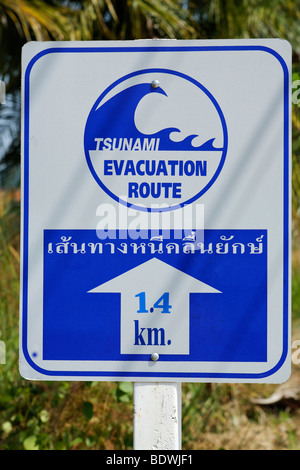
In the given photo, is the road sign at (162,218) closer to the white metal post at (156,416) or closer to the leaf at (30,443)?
the white metal post at (156,416)

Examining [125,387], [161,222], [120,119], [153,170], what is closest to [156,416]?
[161,222]

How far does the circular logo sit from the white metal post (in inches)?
18.8

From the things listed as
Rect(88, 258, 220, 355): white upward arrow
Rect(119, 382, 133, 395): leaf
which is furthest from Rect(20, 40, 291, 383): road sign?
Rect(119, 382, 133, 395): leaf

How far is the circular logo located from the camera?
1.65 metres

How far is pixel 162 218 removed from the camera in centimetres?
164

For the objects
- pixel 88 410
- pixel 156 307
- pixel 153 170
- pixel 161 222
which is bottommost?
pixel 88 410

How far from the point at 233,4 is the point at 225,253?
375 cm

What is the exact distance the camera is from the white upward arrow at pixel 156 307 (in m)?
1.63

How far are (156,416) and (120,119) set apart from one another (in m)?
0.80

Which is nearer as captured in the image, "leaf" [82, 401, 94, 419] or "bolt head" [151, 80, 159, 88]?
"bolt head" [151, 80, 159, 88]

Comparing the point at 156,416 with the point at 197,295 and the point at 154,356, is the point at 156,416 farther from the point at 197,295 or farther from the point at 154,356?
the point at 197,295

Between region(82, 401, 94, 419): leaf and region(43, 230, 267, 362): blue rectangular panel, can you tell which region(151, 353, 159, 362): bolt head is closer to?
region(43, 230, 267, 362): blue rectangular panel

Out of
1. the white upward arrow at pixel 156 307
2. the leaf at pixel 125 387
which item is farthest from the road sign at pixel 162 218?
the leaf at pixel 125 387

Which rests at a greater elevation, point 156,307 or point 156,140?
point 156,140
